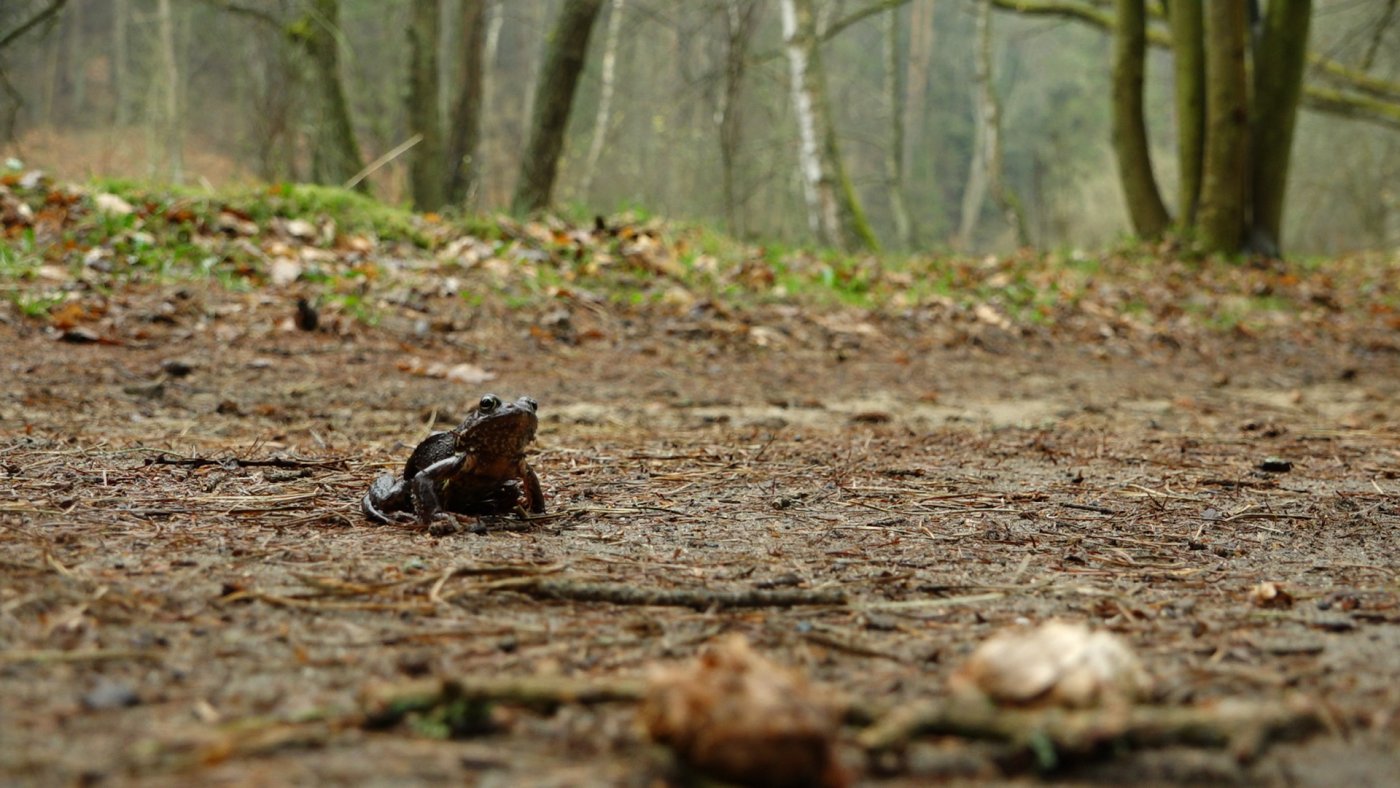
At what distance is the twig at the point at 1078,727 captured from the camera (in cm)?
128

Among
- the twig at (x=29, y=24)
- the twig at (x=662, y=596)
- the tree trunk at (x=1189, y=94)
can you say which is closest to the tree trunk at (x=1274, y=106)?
the tree trunk at (x=1189, y=94)

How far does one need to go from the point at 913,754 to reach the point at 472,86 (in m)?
10.5

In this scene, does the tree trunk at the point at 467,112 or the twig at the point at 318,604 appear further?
the tree trunk at the point at 467,112

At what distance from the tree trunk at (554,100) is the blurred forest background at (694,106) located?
135mm

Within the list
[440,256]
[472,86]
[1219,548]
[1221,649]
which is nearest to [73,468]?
[1221,649]

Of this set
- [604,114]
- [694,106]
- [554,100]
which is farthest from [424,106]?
[694,106]

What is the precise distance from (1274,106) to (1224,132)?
115 cm

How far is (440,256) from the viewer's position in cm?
798

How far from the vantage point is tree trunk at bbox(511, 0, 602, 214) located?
10.0 meters

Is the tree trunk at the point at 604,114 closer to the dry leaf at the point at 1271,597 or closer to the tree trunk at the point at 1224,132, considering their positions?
the tree trunk at the point at 1224,132

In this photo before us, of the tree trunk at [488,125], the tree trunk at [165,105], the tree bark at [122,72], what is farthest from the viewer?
the tree bark at [122,72]

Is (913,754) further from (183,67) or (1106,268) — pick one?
(183,67)

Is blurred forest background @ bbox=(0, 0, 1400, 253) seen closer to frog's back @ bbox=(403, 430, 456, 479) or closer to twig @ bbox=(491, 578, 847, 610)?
frog's back @ bbox=(403, 430, 456, 479)

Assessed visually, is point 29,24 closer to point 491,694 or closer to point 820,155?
point 491,694
